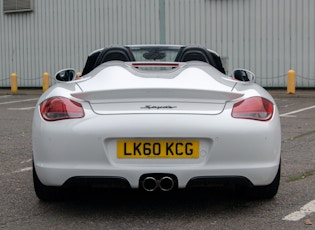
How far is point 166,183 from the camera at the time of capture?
152 inches

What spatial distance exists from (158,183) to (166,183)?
5cm

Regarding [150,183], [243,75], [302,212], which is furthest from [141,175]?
[243,75]

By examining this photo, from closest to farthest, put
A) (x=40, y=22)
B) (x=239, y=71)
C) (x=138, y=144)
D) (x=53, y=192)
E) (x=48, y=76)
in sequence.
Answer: (x=138, y=144) → (x=53, y=192) → (x=239, y=71) → (x=48, y=76) → (x=40, y=22)

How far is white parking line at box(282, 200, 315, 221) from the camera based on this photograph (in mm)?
4035

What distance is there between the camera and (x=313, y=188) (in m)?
4.99

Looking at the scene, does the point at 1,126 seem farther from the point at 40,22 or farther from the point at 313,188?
the point at 40,22

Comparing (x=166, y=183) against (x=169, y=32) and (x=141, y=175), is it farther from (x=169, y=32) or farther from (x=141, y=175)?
(x=169, y=32)

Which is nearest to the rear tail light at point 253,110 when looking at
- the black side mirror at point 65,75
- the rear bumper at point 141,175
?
the rear bumper at point 141,175

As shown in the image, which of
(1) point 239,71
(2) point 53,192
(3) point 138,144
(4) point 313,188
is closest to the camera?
(3) point 138,144

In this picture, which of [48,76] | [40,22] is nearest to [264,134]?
[48,76]

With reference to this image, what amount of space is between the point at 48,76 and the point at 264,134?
19.4 m

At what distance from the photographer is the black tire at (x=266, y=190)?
4.38 meters

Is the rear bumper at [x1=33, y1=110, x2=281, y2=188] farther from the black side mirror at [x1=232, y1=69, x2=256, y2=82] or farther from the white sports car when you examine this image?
the black side mirror at [x1=232, y1=69, x2=256, y2=82]

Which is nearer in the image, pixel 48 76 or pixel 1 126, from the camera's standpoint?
pixel 1 126
